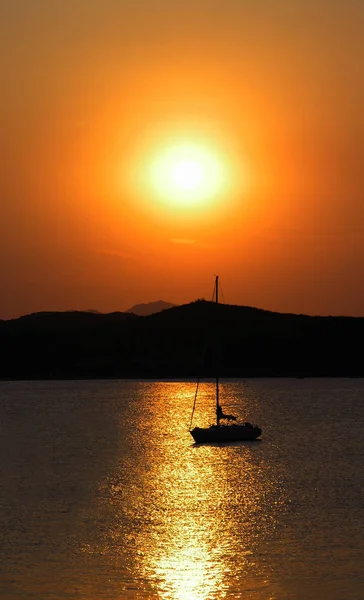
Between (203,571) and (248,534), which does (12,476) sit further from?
(203,571)

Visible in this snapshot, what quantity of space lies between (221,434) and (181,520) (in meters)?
53.2

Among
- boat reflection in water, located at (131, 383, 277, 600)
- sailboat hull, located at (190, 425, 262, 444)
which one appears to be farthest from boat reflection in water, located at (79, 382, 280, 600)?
sailboat hull, located at (190, 425, 262, 444)

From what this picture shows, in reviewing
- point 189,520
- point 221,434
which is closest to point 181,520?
point 189,520

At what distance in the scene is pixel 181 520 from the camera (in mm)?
61625

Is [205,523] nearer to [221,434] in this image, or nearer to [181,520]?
[181,520]

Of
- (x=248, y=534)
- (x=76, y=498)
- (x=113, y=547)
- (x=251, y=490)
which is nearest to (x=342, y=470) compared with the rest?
(x=251, y=490)

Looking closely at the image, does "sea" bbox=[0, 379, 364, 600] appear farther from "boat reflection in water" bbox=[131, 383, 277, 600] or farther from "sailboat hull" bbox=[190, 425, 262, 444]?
"sailboat hull" bbox=[190, 425, 262, 444]

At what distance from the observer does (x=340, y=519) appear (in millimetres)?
61500

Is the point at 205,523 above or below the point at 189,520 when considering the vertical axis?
below

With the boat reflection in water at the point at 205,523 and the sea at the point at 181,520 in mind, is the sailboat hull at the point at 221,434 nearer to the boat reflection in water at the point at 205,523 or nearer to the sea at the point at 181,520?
the sea at the point at 181,520

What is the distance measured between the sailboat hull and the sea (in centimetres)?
139

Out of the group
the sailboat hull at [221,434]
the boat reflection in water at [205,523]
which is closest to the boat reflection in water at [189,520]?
the boat reflection in water at [205,523]

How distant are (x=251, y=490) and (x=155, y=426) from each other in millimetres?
76585

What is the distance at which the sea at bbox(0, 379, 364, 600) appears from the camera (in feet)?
146
